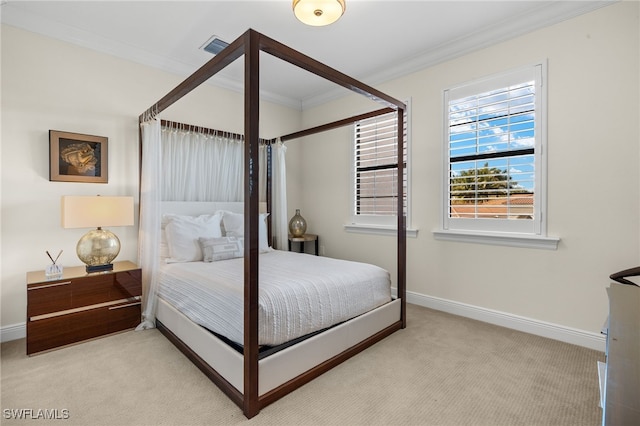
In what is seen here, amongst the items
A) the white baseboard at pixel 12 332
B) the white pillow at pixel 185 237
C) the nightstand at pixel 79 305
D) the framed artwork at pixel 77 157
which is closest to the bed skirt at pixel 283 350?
the nightstand at pixel 79 305

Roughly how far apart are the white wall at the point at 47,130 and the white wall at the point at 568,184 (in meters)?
3.19

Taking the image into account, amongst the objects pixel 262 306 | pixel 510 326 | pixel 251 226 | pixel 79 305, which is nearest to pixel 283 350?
pixel 262 306

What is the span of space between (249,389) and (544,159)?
2.93 meters

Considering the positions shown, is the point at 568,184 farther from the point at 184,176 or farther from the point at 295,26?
the point at 184,176

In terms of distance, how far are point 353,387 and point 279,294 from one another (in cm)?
76

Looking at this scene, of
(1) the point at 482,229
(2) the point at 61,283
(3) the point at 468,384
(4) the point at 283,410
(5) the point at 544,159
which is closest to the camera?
(4) the point at 283,410

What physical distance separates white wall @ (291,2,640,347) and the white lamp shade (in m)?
3.03

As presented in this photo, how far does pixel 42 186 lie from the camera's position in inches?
111

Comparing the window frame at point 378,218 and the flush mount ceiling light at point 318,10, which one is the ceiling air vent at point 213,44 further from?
the window frame at point 378,218

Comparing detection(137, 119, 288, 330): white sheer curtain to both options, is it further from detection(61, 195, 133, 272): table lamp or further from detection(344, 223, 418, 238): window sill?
detection(344, 223, 418, 238): window sill

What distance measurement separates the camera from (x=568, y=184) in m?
2.64

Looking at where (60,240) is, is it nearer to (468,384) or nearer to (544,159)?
(468,384)

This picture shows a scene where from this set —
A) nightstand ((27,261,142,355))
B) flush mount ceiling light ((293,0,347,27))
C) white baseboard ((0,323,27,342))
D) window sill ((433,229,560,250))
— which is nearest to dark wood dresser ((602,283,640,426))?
window sill ((433,229,560,250))

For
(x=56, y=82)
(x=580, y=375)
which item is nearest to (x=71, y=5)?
(x=56, y=82)
